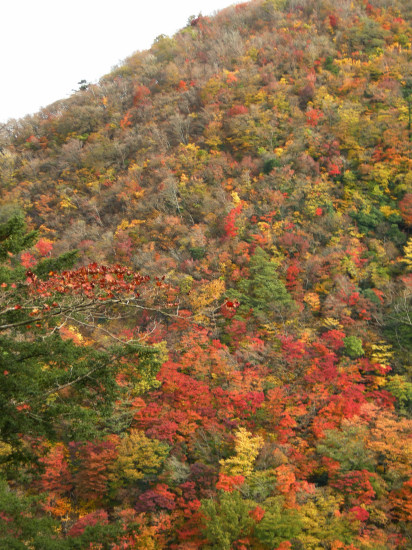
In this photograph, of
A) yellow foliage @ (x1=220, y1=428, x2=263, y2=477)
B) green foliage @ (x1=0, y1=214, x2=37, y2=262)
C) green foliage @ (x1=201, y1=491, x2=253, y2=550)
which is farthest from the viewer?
yellow foliage @ (x1=220, y1=428, x2=263, y2=477)

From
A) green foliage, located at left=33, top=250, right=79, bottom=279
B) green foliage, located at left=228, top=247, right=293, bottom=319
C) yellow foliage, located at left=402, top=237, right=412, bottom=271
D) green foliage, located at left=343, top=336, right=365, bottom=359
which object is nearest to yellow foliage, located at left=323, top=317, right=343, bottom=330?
green foliage, located at left=343, top=336, right=365, bottom=359

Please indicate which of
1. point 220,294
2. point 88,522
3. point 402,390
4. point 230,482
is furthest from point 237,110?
point 88,522

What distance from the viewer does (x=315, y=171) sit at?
32.8 meters

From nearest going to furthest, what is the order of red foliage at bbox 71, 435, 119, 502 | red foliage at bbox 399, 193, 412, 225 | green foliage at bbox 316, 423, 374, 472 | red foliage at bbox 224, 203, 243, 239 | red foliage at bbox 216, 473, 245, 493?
red foliage at bbox 216, 473, 245, 493 → green foliage at bbox 316, 423, 374, 472 → red foliage at bbox 71, 435, 119, 502 → red foliage at bbox 399, 193, 412, 225 → red foliage at bbox 224, 203, 243, 239

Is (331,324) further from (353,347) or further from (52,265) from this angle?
(52,265)

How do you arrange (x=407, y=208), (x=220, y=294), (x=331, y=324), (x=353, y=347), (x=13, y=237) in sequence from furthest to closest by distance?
(x=407, y=208) < (x=220, y=294) < (x=331, y=324) < (x=353, y=347) < (x=13, y=237)

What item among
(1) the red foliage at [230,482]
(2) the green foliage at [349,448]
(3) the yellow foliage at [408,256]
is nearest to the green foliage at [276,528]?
(1) the red foliage at [230,482]

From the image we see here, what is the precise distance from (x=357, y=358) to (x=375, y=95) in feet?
86.9

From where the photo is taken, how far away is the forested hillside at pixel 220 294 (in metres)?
8.59

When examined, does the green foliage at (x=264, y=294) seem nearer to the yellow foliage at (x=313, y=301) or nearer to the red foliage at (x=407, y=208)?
the yellow foliage at (x=313, y=301)

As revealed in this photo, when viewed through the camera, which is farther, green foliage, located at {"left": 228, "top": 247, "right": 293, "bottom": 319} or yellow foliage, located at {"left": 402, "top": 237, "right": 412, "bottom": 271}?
yellow foliage, located at {"left": 402, "top": 237, "right": 412, "bottom": 271}

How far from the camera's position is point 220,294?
26.4 metres

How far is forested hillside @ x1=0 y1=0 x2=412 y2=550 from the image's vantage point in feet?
28.2

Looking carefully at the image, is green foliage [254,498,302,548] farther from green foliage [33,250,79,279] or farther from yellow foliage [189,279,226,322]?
yellow foliage [189,279,226,322]
